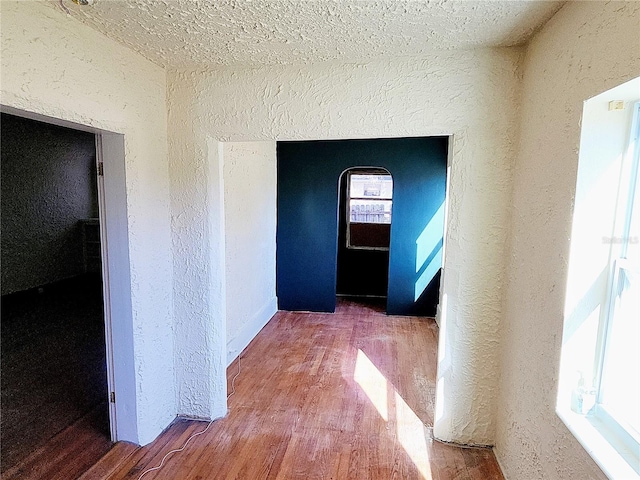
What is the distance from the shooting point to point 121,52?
5.90 feet

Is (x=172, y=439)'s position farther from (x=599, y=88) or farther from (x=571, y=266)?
(x=599, y=88)

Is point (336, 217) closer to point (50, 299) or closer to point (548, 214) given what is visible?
point (548, 214)

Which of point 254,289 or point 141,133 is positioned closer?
point 141,133

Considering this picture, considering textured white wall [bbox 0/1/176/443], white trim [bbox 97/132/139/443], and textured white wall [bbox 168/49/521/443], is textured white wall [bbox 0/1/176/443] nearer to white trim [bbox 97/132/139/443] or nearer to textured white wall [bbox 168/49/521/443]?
white trim [bbox 97/132/139/443]

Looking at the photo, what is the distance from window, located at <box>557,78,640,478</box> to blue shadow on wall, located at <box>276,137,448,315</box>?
307 centimetres

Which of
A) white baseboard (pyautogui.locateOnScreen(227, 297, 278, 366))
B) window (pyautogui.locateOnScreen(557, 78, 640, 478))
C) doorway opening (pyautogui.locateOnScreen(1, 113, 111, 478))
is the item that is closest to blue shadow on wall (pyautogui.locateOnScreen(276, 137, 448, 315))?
white baseboard (pyautogui.locateOnScreen(227, 297, 278, 366))

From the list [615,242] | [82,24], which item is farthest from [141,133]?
[615,242]

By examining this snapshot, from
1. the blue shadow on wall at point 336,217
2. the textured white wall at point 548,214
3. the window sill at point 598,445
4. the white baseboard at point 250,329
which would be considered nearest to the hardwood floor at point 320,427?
the white baseboard at point 250,329

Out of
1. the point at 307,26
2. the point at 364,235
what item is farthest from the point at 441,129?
the point at 364,235

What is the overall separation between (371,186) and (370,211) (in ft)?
1.23

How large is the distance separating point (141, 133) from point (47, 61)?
57cm

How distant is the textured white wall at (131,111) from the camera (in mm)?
1344

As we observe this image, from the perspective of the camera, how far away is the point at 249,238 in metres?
3.62

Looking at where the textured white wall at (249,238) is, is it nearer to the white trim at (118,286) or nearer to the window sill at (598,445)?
the white trim at (118,286)
